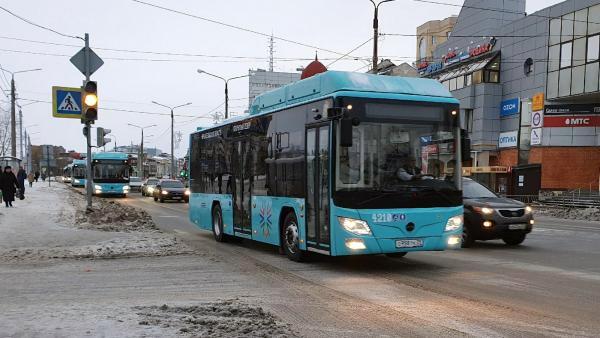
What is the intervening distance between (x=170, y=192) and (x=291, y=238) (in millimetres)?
25980

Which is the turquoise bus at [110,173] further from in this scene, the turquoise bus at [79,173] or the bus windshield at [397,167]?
the bus windshield at [397,167]

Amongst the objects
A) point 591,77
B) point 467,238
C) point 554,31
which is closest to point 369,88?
point 467,238

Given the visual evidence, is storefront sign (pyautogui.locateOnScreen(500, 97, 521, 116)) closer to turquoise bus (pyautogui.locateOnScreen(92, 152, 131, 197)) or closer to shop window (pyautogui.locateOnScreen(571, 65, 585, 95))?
shop window (pyautogui.locateOnScreen(571, 65, 585, 95))

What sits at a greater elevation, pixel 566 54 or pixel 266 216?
pixel 566 54

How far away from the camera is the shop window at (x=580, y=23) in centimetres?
3738

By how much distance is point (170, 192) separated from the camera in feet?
115

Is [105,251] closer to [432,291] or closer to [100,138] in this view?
[432,291]

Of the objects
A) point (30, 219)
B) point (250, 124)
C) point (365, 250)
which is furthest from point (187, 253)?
point (30, 219)

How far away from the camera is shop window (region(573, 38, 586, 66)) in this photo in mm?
37406

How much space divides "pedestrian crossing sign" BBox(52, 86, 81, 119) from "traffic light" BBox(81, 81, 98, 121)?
56 cm

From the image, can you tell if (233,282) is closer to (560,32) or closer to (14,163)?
(14,163)

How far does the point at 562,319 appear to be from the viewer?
242 inches

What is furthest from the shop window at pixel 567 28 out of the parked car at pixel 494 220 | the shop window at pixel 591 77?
the parked car at pixel 494 220

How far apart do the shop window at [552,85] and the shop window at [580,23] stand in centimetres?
318
